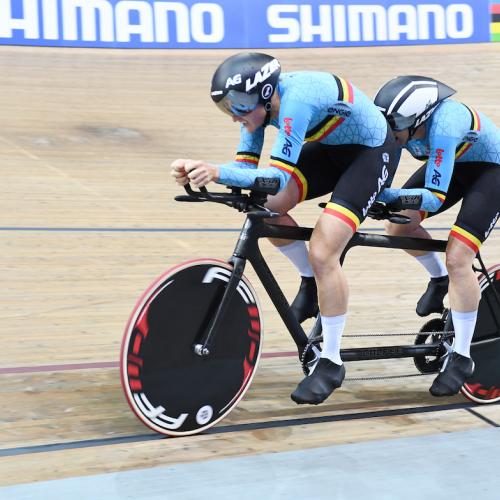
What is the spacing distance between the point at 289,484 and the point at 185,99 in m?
6.15

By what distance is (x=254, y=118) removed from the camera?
8.96ft

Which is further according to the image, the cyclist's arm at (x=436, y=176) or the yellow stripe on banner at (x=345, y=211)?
the cyclist's arm at (x=436, y=176)

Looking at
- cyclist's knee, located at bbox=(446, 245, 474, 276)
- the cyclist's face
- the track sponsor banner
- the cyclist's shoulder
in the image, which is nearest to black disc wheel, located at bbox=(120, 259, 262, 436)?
the cyclist's face

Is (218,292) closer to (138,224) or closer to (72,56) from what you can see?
(138,224)

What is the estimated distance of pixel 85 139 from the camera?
7023 mm

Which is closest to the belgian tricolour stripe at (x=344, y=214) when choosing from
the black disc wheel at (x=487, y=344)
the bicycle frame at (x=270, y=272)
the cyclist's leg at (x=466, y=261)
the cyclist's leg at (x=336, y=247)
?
the cyclist's leg at (x=336, y=247)

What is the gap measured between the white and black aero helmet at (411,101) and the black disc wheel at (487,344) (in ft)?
2.21

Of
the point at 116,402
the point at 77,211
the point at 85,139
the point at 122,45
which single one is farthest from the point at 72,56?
the point at 116,402

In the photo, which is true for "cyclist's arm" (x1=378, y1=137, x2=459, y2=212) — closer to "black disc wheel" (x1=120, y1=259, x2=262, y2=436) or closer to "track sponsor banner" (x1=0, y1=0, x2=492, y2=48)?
"black disc wheel" (x1=120, y1=259, x2=262, y2=436)

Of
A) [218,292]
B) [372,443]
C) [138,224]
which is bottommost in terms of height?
[138,224]

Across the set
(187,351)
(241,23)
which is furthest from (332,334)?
(241,23)

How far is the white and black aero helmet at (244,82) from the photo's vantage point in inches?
103

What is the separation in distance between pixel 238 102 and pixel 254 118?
11 centimetres

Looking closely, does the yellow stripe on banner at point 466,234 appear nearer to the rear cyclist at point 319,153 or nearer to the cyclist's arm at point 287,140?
the rear cyclist at point 319,153
